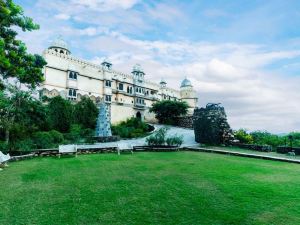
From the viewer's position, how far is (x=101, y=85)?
136ft

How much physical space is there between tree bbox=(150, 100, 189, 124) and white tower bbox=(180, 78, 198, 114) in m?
17.0

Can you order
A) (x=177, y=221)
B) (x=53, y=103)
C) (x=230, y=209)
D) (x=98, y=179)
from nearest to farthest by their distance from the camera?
(x=177, y=221) → (x=230, y=209) → (x=98, y=179) → (x=53, y=103)

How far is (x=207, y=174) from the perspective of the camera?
26.8ft

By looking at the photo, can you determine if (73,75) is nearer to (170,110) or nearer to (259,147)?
(170,110)

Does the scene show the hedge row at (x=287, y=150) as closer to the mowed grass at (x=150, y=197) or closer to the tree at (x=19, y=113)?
the mowed grass at (x=150, y=197)

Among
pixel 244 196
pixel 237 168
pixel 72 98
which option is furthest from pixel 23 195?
pixel 72 98

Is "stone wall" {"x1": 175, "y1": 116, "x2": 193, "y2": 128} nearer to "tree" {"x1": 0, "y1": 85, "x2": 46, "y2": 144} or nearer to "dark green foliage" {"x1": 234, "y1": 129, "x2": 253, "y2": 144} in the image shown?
"dark green foliage" {"x1": 234, "y1": 129, "x2": 253, "y2": 144}

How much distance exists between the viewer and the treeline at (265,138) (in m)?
18.0

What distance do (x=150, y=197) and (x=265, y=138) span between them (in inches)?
671

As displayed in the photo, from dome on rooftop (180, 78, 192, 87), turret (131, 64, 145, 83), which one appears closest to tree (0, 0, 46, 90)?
turret (131, 64, 145, 83)

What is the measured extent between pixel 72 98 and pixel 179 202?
32691 millimetres

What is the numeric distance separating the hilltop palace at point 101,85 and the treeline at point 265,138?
78.4 feet

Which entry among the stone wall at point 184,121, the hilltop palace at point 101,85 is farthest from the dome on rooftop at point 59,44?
the stone wall at point 184,121

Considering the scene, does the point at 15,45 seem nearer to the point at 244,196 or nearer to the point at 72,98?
the point at 244,196
